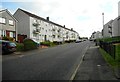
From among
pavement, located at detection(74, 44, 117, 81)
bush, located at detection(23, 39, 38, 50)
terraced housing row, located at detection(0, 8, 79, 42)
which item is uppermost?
terraced housing row, located at detection(0, 8, 79, 42)

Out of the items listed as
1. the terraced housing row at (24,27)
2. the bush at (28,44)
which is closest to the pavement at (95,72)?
the bush at (28,44)

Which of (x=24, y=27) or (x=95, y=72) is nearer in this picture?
(x=95, y=72)

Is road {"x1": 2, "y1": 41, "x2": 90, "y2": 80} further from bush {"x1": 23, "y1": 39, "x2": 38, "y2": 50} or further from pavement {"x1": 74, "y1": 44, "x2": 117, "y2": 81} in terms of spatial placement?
bush {"x1": 23, "y1": 39, "x2": 38, "y2": 50}

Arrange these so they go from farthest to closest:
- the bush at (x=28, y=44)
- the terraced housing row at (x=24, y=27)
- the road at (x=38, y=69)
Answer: the terraced housing row at (x=24, y=27) → the bush at (x=28, y=44) → the road at (x=38, y=69)

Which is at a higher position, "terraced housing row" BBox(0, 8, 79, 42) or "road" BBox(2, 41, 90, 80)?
"terraced housing row" BBox(0, 8, 79, 42)

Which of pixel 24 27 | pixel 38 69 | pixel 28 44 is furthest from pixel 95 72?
pixel 24 27

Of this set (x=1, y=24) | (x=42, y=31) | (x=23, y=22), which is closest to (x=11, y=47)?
(x=1, y=24)

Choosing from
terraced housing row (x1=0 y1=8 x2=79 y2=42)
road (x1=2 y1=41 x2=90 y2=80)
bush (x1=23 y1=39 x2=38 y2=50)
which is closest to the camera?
road (x1=2 y1=41 x2=90 y2=80)

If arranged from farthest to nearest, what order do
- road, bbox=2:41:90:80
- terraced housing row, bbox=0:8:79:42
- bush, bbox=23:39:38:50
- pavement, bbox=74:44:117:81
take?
terraced housing row, bbox=0:8:79:42
bush, bbox=23:39:38:50
road, bbox=2:41:90:80
pavement, bbox=74:44:117:81

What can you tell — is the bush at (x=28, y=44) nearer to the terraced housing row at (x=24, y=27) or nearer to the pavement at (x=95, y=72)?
the terraced housing row at (x=24, y=27)

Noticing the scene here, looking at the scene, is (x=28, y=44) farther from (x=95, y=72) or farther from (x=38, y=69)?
(x=95, y=72)

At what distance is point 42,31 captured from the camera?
76.6 meters

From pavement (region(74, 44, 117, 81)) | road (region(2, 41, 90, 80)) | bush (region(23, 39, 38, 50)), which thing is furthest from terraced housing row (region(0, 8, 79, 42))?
pavement (region(74, 44, 117, 81))

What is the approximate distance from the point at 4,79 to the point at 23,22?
54980 mm
